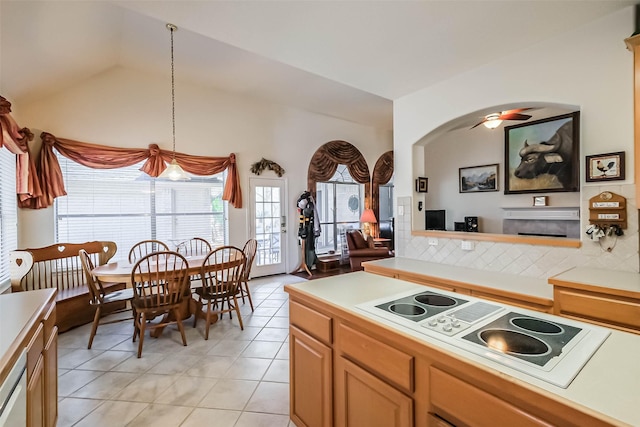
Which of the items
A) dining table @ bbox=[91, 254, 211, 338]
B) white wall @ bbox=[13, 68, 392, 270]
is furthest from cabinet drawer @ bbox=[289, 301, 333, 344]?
white wall @ bbox=[13, 68, 392, 270]

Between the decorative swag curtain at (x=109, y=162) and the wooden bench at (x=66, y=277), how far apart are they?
2.11 ft

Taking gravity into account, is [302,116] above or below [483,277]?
above

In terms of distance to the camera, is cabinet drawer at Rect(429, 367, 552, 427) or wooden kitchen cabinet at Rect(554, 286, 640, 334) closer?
cabinet drawer at Rect(429, 367, 552, 427)

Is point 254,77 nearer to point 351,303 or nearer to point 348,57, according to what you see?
point 348,57

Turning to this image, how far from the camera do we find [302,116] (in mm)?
6012

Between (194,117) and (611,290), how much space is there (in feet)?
17.2

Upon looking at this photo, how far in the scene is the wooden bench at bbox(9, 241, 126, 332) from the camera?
320 cm

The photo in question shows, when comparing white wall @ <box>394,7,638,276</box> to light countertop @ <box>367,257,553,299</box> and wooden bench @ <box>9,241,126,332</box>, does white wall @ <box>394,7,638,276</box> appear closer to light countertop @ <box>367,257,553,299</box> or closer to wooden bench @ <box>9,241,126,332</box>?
light countertop @ <box>367,257,553,299</box>

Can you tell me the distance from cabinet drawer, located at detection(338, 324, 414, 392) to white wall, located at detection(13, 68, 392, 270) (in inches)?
164

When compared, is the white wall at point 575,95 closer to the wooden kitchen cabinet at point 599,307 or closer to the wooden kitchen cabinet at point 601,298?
the wooden kitchen cabinet at point 601,298

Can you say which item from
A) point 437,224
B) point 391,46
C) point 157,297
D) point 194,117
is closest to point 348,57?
point 391,46

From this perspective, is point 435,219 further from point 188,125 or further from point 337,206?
point 188,125

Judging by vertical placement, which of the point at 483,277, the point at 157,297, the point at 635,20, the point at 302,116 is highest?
the point at 302,116

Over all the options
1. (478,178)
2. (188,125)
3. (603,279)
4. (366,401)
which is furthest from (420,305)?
(478,178)
